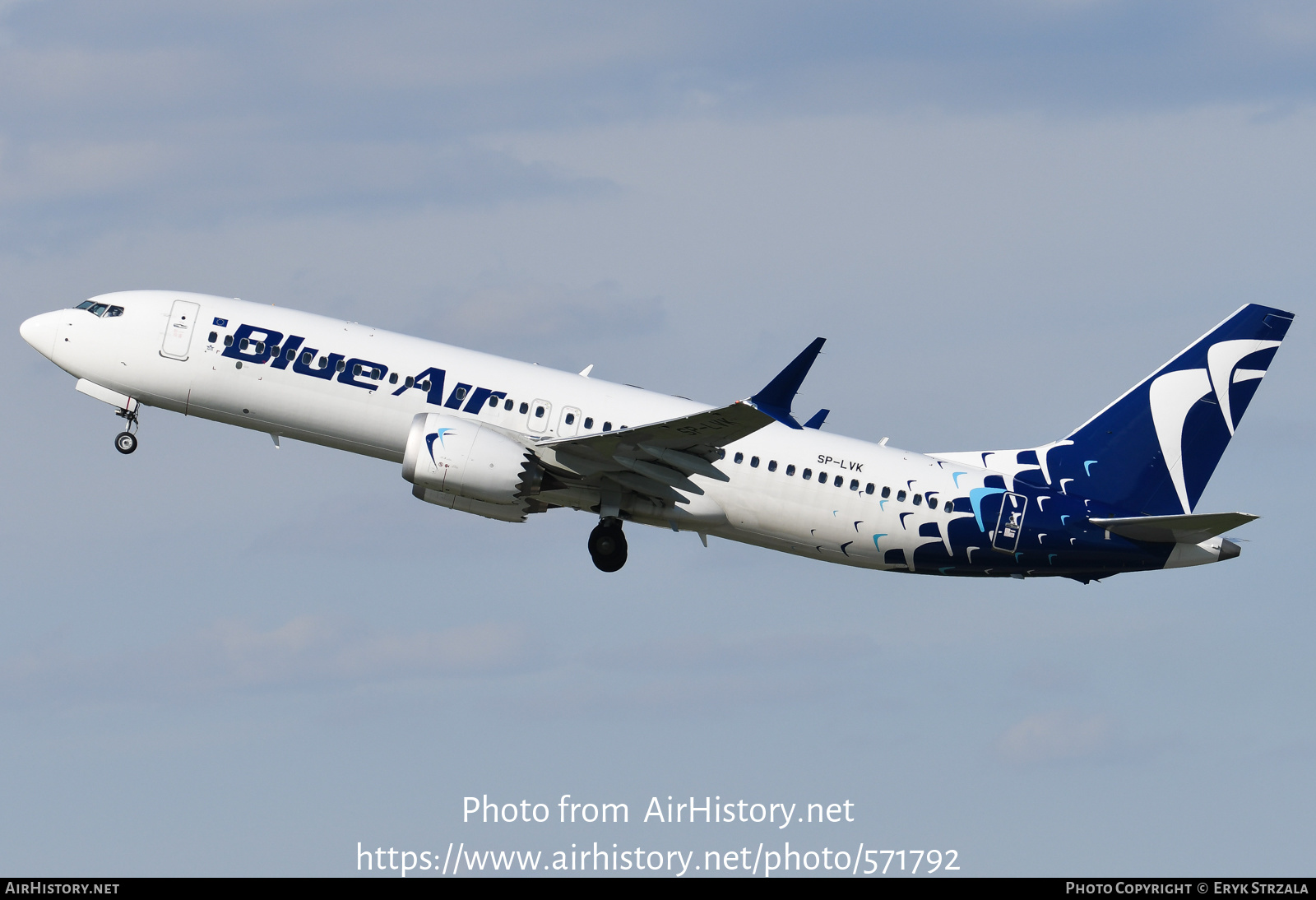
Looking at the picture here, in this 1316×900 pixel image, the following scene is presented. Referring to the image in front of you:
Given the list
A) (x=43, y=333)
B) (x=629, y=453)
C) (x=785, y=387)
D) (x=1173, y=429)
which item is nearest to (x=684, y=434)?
(x=629, y=453)

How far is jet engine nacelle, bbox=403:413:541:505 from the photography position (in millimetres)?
40469

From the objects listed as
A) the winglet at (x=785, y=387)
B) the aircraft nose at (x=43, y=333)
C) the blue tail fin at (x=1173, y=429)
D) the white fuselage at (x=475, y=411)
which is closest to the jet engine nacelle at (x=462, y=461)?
the white fuselage at (x=475, y=411)

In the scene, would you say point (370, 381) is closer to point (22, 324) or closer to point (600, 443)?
point (600, 443)

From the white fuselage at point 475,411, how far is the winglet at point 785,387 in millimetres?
5395

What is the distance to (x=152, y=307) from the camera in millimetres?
43531

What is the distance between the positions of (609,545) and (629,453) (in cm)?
340

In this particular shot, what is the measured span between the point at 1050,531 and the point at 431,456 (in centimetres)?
1691

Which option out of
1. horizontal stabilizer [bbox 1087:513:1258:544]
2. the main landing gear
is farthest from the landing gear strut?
horizontal stabilizer [bbox 1087:513:1258:544]

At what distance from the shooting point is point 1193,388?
150 feet

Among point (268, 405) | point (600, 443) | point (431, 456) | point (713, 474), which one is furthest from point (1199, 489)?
point (268, 405)

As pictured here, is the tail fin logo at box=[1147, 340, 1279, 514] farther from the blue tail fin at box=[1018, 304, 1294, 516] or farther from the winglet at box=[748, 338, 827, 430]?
the winglet at box=[748, 338, 827, 430]

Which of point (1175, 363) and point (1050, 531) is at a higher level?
point (1175, 363)

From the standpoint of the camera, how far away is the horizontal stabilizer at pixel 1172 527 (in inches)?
1650

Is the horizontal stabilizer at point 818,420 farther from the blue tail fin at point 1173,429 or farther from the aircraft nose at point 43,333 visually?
the aircraft nose at point 43,333
